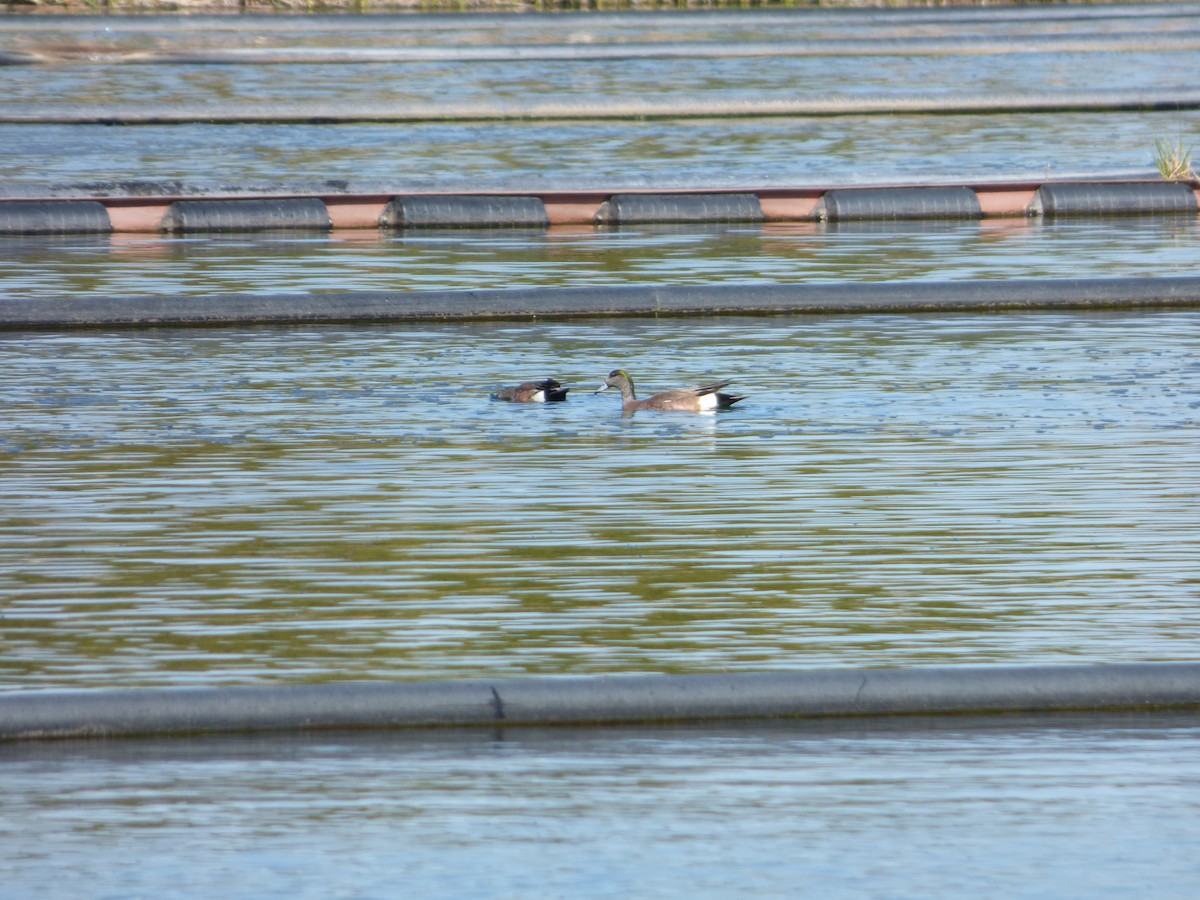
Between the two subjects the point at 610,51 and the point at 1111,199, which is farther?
the point at 610,51

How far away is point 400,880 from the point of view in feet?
11.3

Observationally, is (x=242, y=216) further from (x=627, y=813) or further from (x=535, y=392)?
(x=627, y=813)

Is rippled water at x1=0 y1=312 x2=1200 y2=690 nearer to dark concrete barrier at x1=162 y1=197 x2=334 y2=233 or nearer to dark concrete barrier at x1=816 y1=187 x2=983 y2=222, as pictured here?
dark concrete barrier at x1=162 y1=197 x2=334 y2=233

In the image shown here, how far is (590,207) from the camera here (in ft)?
43.6

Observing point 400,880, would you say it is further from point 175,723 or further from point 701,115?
point 701,115

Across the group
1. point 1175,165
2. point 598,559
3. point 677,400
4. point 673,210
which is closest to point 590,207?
point 673,210

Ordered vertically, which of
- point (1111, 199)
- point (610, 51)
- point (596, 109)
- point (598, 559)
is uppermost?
point (610, 51)

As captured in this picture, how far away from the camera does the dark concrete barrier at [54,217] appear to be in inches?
492

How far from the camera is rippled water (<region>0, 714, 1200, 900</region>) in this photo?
3445 mm

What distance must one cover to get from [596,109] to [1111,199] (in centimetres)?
711

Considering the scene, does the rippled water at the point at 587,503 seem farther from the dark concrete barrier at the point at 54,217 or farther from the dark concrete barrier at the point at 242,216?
the dark concrete barrier at the point at 242,216

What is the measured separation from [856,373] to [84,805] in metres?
4.82

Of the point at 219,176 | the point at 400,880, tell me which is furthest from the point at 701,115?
the point at 400,880

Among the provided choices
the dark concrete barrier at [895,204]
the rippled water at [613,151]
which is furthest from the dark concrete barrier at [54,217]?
the dark concrete barrier at [895,204]
